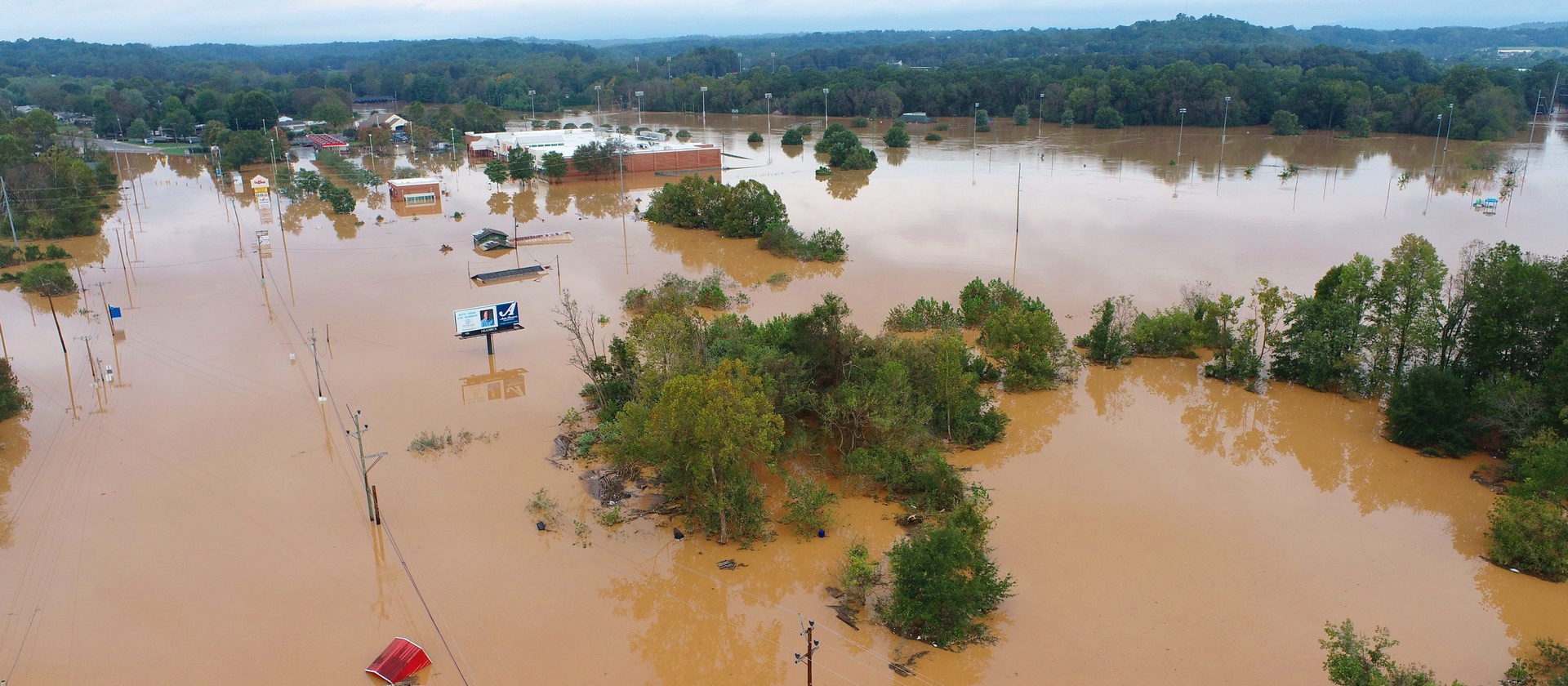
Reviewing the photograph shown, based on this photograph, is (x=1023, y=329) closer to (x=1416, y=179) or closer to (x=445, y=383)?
(x=445, y=383)

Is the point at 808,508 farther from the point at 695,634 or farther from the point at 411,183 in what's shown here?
the point at 411,183

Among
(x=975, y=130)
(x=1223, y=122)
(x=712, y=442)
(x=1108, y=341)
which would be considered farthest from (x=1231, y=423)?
(x=975, y=130)

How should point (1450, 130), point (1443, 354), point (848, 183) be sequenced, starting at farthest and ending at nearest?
point (1450, 130), point (848, 183), point (1443, 354)

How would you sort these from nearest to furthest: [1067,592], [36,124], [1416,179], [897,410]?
[1067,592]
[897,410]
[1416,179]
[36,124]

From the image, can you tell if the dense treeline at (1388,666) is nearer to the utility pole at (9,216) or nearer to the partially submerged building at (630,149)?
the utility pole at (9,216)

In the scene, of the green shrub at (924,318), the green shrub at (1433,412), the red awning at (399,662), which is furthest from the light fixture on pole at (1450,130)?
the red awning at (399,662)

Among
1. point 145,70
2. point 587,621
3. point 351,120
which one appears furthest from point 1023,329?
point 145,70
